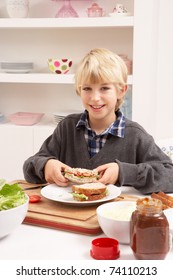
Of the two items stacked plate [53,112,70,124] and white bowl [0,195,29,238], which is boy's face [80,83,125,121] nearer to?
white bowl [0,195,29,238]

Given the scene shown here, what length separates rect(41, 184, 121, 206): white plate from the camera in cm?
156

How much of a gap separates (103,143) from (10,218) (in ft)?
2.69

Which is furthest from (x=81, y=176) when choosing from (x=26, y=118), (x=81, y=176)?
(x=26, y=118)

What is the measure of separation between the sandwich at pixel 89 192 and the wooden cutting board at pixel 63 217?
0.10ft

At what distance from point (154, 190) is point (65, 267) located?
762 millimetres

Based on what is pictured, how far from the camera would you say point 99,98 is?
192 cm

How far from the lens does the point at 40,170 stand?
1878 millimetres

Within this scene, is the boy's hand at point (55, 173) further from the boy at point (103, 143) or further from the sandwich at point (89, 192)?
the sandwich at point (89, 192)

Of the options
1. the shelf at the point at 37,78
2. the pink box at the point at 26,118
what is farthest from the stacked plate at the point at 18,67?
the pink box at the point at 26,118

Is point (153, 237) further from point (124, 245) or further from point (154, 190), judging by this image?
point (154, 190)

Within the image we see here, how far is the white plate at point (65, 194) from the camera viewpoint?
5.12 feet

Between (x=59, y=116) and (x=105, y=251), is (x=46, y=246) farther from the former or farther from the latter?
(x=59, y=116)

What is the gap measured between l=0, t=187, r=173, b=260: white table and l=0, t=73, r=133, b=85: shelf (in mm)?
2270

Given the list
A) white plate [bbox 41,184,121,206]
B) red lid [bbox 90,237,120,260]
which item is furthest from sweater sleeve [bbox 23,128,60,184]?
red lid [bbox 90,237,120,260]
